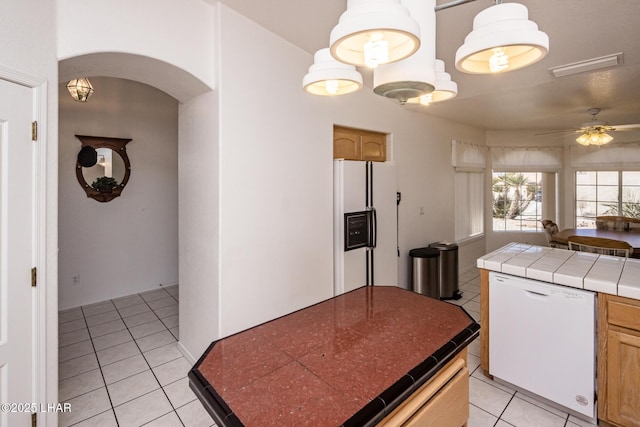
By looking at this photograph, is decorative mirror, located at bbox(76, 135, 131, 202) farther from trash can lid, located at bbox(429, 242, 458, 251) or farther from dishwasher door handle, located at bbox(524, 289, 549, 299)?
dishwasher door handle, located at bbox(524, 289, 549, 299)

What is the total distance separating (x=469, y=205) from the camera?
230 inches

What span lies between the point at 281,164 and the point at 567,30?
92.4 inches

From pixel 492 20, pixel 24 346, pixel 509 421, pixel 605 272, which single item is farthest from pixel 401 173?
pixel 24 346

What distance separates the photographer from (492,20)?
1.02 m

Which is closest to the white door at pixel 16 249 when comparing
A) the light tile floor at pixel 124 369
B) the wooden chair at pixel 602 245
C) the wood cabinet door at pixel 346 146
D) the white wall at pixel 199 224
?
the light tile floor at pixel 124 369

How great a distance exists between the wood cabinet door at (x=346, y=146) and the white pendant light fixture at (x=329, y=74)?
6.28 ft

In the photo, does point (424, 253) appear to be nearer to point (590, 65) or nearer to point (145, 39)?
point (590, 65)

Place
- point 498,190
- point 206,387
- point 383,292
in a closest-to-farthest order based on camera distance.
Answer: point 206,387
point 383,292
point 498,190

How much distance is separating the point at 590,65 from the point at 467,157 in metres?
2.67

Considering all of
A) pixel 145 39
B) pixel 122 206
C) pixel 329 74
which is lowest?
pixel 122 206

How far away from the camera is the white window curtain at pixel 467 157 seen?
17.0 ft

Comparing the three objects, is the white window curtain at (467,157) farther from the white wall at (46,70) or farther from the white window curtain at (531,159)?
the white wall at (46,70)

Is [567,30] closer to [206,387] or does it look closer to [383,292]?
[383,292]

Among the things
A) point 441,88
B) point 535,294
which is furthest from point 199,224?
point 535,294
